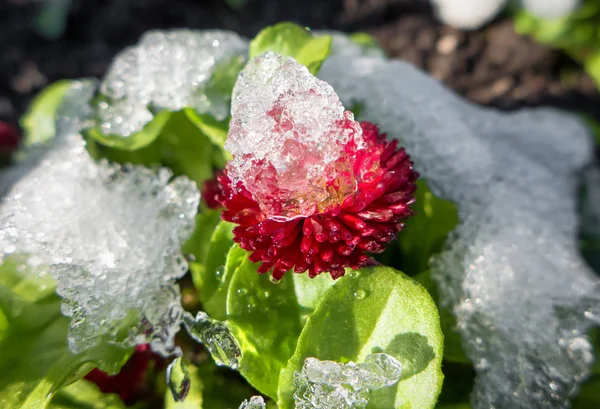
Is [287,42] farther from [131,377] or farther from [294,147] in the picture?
[131,377]

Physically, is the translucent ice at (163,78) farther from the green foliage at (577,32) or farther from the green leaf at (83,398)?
the green foliage at (577,32)

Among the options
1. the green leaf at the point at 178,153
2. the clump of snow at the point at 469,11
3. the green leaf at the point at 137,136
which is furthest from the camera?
the clump of snow at the point at 469,11

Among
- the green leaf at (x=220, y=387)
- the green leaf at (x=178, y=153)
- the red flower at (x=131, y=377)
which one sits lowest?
the red flower at (x=131, y=377)

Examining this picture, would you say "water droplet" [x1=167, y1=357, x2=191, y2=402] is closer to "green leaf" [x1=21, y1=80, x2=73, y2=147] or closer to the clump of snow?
"green leaf" [x1=21, y1=80, x2=73, y2=147]

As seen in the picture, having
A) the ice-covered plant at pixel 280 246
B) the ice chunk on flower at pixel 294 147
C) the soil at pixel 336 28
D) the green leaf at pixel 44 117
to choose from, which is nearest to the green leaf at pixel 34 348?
the ice-covered plant at pixel 280 246

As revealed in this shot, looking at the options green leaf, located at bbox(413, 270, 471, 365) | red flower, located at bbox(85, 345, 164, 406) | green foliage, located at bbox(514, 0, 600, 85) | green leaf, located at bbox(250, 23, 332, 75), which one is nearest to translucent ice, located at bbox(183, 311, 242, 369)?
red flower, located at bbox(85, 345, 164, 406)

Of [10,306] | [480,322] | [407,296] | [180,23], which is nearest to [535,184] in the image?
Answer: [480,322]
